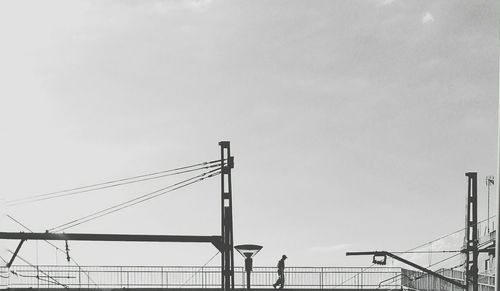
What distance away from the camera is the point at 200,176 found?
2128 cm

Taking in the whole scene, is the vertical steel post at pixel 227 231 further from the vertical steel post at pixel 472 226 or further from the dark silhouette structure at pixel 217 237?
the vertical steel post at pixel 472 226

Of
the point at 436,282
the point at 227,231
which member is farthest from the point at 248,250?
the point at 436,282

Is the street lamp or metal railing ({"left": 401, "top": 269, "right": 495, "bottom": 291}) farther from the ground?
the street lamp

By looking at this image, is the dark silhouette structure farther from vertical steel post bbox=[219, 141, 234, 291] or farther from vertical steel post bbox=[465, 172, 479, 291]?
vertical steel post bbox=[465, 172, 479, 291]

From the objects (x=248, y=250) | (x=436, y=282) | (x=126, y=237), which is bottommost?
(x=436, y=282)

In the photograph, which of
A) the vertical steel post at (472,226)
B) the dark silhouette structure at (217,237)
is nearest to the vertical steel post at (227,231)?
the dark silhouette structure at (217,237)

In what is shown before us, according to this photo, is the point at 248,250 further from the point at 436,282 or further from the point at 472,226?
the point at 436,282

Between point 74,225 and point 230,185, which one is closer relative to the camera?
point 230,185

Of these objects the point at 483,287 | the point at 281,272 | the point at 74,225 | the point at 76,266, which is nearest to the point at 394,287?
the point at 483,287

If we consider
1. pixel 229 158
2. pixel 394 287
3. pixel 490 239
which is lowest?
pixel 394 287

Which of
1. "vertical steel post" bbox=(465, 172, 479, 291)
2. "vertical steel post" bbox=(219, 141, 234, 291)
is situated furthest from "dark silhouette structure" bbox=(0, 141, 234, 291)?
"vertical steel post" bbox=(465, 172, 479, 291)

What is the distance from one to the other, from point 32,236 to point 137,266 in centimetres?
1554

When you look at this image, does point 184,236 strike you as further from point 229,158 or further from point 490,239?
point 490,239

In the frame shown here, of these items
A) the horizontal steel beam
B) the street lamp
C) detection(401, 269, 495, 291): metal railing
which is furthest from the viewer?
detection(401, 269, 495, 291): metal railing
